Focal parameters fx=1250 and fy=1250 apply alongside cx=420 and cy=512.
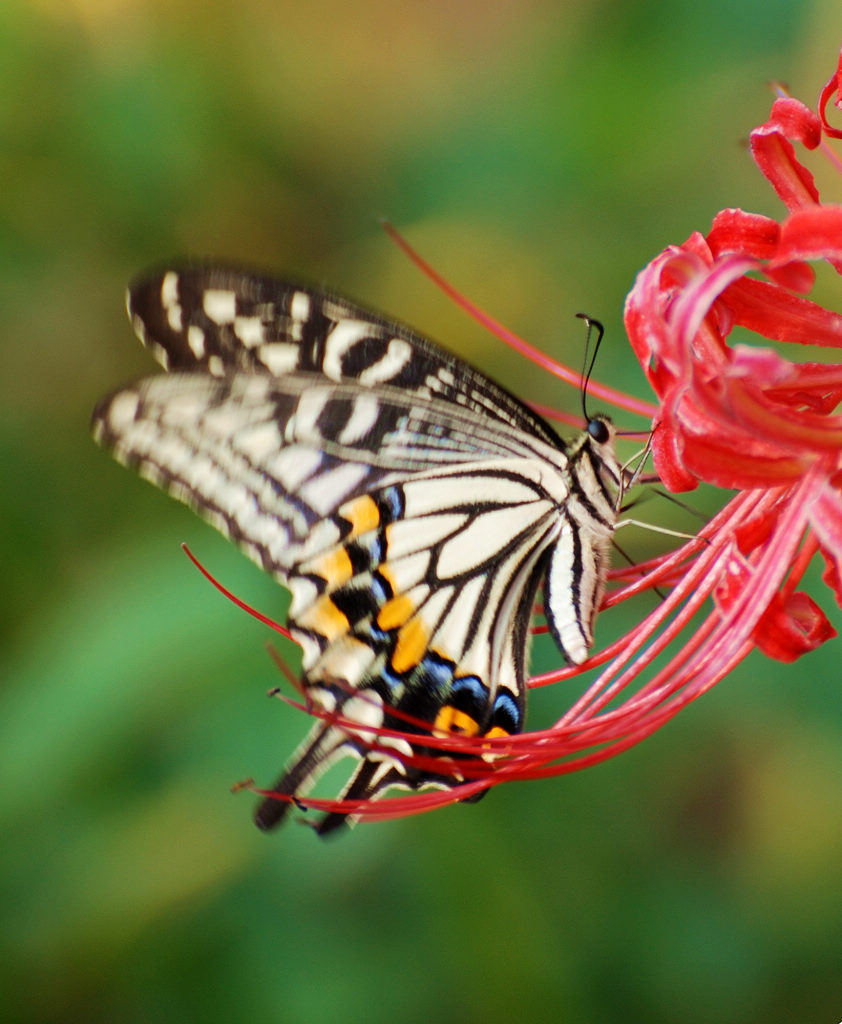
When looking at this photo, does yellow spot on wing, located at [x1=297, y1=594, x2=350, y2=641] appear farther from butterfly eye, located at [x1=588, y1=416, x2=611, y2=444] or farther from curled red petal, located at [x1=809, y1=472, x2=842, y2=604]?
curled red petal, located at [x1=809, y1=472, x2=842, y2=604]

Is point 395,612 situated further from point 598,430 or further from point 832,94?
point 832,94

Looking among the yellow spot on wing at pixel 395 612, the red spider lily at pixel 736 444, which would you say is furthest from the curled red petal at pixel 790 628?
the yellow spot on wing at pixel 395 612

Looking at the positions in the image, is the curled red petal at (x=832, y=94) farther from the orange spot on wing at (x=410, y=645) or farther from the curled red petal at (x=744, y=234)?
the orange spot on wing at (x=410, y=645)

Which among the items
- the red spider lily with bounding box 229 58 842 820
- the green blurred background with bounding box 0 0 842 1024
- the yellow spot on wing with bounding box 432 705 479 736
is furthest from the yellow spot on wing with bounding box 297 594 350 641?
the green blurred background with bounding box 0 0 842 1024

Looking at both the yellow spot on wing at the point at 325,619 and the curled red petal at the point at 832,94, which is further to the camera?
the yellow spot on wing at the point at 325,619

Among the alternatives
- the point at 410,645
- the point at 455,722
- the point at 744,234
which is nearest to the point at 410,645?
the point at 410,645

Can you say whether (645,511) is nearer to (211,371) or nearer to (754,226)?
(211,371)

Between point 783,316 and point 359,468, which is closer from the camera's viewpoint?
point 783,316
